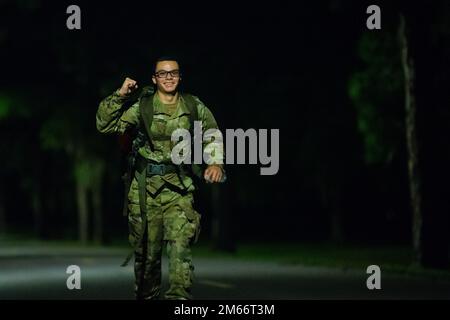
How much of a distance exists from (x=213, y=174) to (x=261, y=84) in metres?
26.2

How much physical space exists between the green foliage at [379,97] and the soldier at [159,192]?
68.1 feet

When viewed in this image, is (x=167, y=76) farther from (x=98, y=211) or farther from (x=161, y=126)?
(x=98, y=211)

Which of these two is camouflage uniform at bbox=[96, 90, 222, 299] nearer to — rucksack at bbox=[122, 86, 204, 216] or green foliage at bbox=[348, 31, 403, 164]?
rucksack at bbox=[122, 86, 204, 216]

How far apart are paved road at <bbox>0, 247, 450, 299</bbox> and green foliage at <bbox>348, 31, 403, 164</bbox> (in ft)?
25.2

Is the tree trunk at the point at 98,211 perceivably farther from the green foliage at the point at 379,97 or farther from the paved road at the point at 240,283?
the paved road at the point at 240,283

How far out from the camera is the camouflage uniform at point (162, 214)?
10562 mm

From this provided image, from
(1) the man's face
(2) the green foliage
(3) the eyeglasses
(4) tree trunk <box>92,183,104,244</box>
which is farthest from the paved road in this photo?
(4) tree trunk <box>92,183,104,244</box>

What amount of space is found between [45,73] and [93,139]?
3.08 m

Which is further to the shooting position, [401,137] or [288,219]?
[288,219]

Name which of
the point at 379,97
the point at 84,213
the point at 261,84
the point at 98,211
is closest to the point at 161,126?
the point at 379,97
